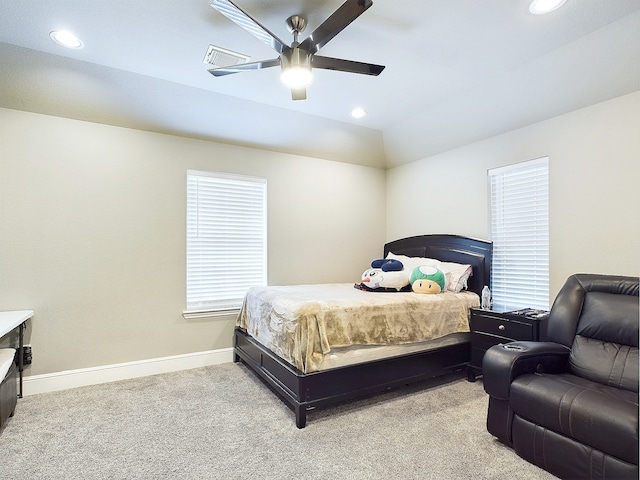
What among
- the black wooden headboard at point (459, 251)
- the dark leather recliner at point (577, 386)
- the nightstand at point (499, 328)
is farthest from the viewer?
the black wooden headboard at point (459, 251)

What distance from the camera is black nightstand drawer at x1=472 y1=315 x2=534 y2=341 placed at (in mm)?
2769

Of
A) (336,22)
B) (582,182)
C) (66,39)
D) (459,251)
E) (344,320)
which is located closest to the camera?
(336,22)

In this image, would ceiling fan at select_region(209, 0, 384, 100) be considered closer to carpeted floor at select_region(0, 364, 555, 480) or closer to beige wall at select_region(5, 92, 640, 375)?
beige wall at select_region(5, 92, 640, 375)

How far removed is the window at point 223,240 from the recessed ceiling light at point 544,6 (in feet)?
9.65

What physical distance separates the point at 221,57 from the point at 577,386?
3.23m

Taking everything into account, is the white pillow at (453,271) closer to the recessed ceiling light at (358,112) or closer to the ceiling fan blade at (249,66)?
the recessed ceiling light at (358,112)

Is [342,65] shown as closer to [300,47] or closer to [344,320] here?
[300,47]

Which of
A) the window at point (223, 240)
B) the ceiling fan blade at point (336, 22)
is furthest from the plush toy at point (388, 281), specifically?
the ceiling fan blade at point (336, 22)

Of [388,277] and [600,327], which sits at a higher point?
[388,277]

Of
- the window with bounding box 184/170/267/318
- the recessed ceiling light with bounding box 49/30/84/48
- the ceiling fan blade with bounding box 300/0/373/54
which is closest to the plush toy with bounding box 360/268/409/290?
the window with bounding box 184/170/267/318

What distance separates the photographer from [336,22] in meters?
1.87

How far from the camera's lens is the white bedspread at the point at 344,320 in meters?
2.45

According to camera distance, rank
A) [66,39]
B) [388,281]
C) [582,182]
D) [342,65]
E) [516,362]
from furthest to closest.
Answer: [388,281], [582,182], [66,39], [342,65], [516,362]

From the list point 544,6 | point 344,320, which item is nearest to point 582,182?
point 544,6
